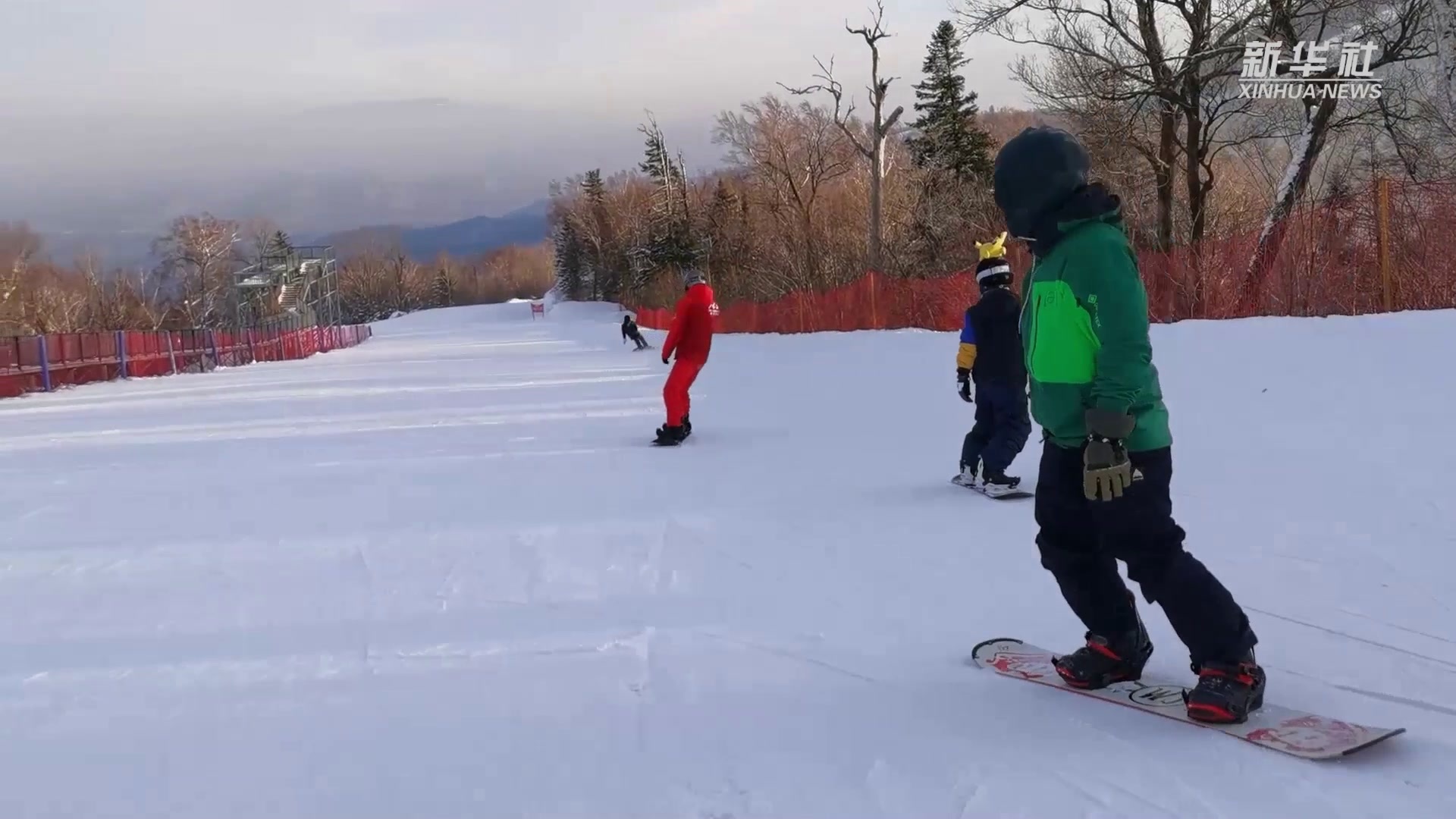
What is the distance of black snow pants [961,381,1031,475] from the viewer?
705 cm

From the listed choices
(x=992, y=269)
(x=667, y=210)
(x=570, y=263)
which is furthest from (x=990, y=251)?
(x=570, y=263)

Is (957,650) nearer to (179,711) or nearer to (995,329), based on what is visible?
(179,711)

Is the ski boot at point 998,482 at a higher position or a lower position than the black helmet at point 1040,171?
lower

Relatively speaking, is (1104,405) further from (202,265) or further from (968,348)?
(202,265)

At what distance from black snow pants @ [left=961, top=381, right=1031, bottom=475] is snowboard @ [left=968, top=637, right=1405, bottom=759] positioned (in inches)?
127

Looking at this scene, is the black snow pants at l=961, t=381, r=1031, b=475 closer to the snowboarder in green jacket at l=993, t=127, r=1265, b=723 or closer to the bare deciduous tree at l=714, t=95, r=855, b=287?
the snowboarder in green jacket at l=993, t=127, r=1265, b=723

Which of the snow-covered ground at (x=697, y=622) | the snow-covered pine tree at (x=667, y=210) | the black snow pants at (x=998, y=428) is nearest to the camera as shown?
the snow-covered ground at (x=697, y=622)

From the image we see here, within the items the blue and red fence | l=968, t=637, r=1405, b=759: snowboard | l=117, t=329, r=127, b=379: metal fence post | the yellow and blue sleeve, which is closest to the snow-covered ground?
l=968, t=637, r=1405, b=759: snowboard

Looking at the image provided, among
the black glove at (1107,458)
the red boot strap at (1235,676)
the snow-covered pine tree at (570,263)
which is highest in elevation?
the snow-covered pine tree at (570,263)

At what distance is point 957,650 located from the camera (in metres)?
3.98

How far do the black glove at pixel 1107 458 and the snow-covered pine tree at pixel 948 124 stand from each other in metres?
46.7

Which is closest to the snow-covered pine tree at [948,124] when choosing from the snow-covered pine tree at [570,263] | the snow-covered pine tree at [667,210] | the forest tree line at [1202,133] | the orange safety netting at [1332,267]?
the forest tree line at [1202,133]

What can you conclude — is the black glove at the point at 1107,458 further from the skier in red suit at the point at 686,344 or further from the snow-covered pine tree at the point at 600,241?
the snow-covered pine tree at the point at 600,241

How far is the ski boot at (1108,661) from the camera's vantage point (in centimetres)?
350
